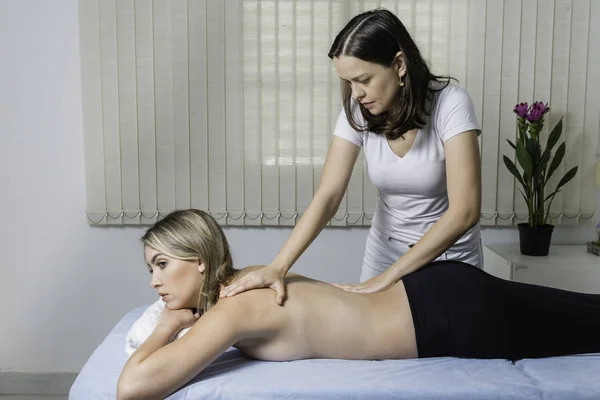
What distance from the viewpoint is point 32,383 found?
10.5ft

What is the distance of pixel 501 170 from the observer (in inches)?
121

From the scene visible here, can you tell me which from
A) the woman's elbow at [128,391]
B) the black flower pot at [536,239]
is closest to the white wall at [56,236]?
the black flower pot at [536,239]

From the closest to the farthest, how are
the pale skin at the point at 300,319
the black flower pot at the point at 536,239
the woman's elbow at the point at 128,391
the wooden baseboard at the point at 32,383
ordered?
the woman's elbow at the point at 128,391 < the pale skin at the point at 300,319 < the black flower pot at the point at 536,239 < the wooden baseboard at the point at 32,383

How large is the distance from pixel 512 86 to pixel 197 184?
137cm

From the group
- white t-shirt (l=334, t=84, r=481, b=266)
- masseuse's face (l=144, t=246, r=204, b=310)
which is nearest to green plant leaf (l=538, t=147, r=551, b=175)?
white t-shirt (l=334, t=84, r=481, b=266)

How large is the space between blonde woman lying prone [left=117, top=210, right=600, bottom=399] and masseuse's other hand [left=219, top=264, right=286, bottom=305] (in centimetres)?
2

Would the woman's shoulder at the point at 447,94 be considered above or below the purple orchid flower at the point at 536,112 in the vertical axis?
above

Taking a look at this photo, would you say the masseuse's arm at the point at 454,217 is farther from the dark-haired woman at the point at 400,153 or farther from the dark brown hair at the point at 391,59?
the dark brown hair at the point at 391,59

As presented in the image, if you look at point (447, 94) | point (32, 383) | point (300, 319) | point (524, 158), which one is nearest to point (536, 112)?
point (524, 158)

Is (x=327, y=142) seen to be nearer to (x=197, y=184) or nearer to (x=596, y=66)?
(x=197, y=184)

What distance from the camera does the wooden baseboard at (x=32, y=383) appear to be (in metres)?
3.19

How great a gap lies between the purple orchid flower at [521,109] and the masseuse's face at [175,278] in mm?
1627

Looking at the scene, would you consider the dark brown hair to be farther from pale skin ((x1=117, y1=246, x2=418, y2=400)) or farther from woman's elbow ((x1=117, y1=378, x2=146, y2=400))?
woman's elbow ((x1=117, y1=378, x2=146, y2=400))

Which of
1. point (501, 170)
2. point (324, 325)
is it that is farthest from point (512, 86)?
point (324, 325)
